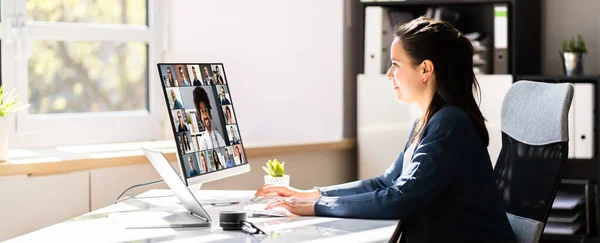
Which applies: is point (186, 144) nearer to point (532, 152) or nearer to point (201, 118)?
point (201, 118)

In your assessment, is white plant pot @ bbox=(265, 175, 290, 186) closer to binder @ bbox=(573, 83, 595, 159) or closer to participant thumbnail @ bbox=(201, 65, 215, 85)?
participant thumbnail @ bbox=(201, 65, 215, 85)

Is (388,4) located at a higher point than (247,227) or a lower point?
higher

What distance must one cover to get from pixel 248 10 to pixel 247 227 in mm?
2070

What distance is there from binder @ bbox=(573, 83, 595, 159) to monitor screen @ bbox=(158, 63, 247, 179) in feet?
5.60

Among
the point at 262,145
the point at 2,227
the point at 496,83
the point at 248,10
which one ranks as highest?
the point at 248,10

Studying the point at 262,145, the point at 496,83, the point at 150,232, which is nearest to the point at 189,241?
the point at 150,232

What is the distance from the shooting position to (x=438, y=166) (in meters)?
1.94

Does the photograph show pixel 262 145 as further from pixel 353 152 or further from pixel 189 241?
pixel 189 241

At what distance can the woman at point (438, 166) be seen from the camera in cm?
195

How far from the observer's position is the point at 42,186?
8.96 ft

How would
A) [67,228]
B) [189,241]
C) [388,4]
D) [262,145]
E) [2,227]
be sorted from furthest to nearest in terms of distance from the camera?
1. [388,4]
2. [262,145]
3. [2,227]
4. [67,228]
5. [189,241]

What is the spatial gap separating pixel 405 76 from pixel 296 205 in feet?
1.39

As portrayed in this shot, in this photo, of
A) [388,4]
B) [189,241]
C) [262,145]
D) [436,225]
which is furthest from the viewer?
[388,4]

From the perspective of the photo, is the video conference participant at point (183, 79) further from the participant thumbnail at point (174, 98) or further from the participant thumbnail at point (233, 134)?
the participant thumbnail at point (233, 134)
